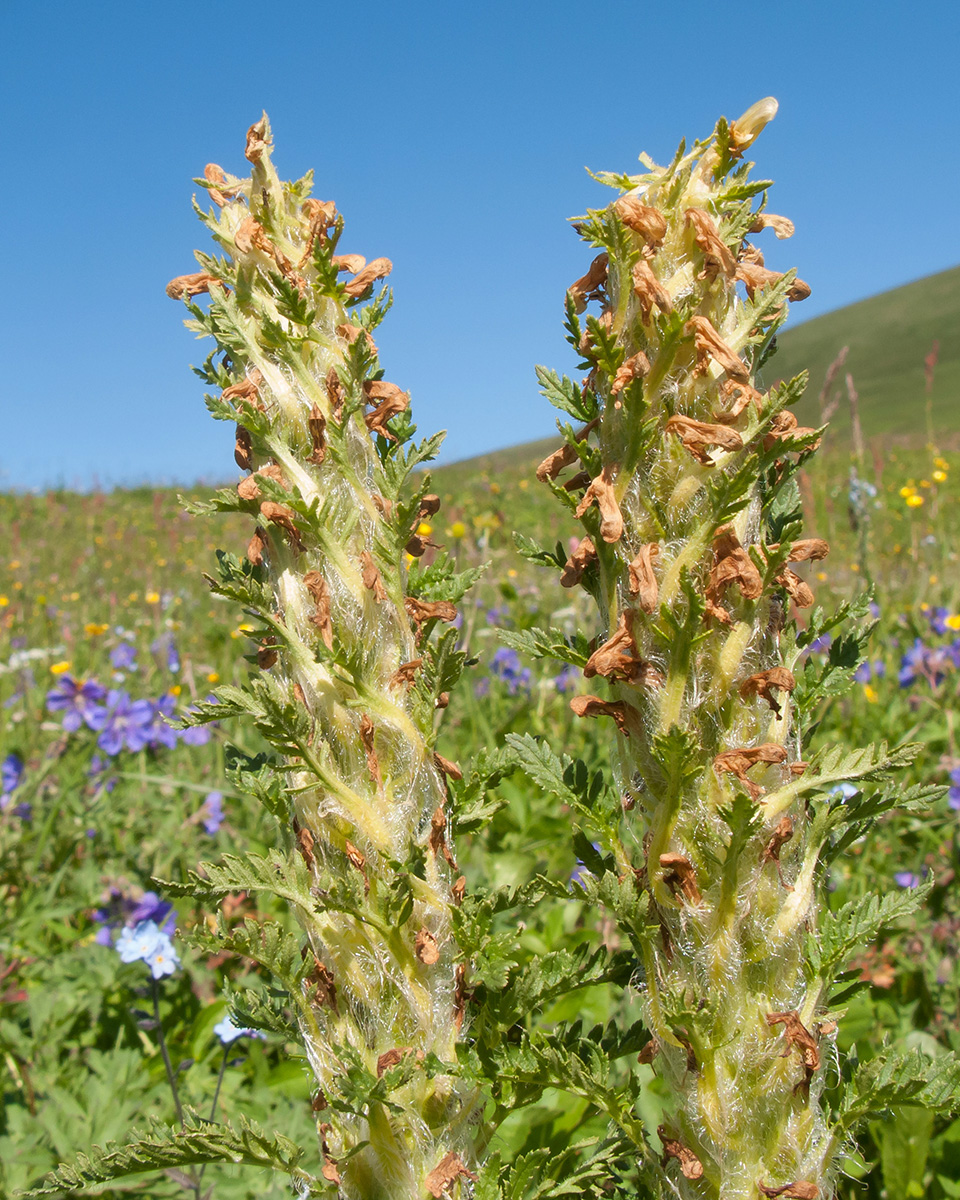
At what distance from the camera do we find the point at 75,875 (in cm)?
310

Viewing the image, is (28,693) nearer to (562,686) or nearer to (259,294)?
(562,686)

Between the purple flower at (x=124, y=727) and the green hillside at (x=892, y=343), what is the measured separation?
54.4 meters

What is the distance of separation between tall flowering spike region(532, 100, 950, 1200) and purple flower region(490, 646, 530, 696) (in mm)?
3825

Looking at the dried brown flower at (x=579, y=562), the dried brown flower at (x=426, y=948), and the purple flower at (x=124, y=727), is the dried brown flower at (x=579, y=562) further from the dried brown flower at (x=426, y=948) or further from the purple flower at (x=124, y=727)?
the purple flower at (x=124, y=727)

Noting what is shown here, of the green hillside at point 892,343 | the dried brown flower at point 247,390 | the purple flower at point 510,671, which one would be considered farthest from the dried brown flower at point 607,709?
the green hillside at point 892,343

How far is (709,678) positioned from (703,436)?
0.88ft

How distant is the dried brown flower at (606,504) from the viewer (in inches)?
39.1

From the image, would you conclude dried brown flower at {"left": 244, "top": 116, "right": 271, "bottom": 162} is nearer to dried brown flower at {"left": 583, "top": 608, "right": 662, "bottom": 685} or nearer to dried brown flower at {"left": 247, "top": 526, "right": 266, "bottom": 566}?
dried brown flower at {"left": 247, "top": 526, "right": 266, "bottom": 566}

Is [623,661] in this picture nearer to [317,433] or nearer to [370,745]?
[370,745]

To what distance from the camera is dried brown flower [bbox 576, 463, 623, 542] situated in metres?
0.99

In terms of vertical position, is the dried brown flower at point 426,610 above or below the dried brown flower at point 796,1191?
above

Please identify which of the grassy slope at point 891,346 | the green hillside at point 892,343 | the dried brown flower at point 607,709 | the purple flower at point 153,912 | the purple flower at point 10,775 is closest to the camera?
the dried brown flower at point 607,709

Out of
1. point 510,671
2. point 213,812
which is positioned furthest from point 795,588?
point 510,671

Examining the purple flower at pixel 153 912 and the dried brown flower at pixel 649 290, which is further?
the purple flower at pixel 153 912
